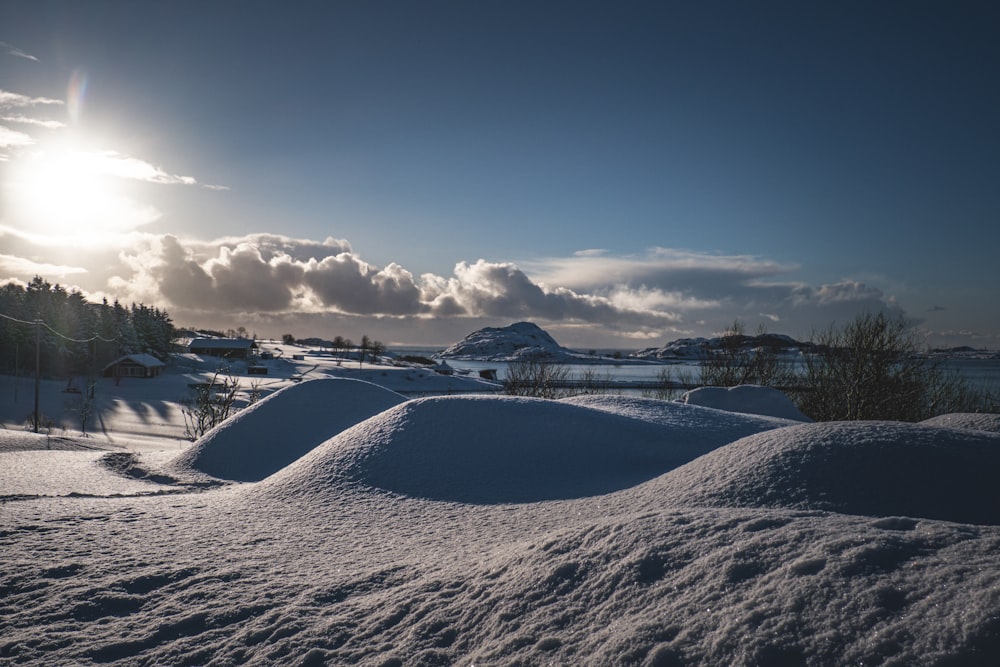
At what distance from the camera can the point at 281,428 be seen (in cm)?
1196

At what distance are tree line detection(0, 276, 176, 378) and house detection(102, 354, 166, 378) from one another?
49.9 inches

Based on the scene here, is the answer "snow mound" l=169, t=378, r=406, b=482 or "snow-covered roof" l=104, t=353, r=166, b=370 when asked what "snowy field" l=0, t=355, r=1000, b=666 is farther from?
"snow-covered roof" l=104, t=353, r=166, b=370

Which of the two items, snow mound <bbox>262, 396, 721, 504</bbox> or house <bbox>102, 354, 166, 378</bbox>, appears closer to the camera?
snow mound <bbox>262, 396, 721, 504</bbox>

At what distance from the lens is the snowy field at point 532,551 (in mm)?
2266

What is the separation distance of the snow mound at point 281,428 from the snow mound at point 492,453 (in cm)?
372

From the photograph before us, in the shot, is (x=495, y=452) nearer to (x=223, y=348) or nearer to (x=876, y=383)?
(x=876, y=383)

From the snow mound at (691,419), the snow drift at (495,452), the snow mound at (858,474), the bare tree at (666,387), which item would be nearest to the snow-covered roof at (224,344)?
the bare tree at (666,387)

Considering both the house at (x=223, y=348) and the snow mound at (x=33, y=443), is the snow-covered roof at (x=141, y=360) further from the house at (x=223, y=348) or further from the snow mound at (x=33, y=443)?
the snow mound at (x=33, y=443)

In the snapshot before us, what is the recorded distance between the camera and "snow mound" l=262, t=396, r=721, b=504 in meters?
6.34

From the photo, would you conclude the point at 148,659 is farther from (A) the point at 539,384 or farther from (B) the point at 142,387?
(B) the point at 142,387

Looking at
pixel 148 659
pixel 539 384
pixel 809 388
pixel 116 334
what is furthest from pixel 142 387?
pixel 148 659

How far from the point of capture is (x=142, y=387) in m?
55.4

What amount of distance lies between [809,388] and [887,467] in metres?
19.0

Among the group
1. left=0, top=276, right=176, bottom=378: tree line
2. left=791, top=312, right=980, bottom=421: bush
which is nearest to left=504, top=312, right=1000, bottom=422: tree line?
left=791, top=312, right=980, bottom=421: bush
